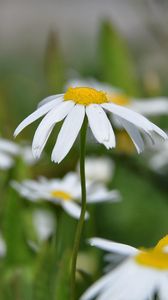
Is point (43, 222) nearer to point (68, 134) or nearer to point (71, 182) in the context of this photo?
point (71, 182)

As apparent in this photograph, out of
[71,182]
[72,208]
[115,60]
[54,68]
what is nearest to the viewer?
[72,208]

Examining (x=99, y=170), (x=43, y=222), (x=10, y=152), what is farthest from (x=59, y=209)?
(x=99, y=170)

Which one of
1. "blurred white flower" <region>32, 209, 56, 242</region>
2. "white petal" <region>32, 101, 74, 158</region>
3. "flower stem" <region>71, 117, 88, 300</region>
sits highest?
"white petal" <region>32, 101, 74, 158</region>

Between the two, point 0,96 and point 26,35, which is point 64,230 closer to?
point 0,96

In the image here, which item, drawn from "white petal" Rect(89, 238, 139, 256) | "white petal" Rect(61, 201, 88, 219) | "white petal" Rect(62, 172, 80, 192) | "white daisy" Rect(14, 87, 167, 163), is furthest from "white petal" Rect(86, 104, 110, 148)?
"white petal" Rect(62, 172, 80, 192)

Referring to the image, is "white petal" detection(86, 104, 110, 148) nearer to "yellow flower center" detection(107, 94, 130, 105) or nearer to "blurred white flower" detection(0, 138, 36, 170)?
"blurred white flower" detection(0, 138, 36, 170)

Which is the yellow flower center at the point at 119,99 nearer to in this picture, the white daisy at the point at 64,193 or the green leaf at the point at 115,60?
the green leaf at the point at 115,60
